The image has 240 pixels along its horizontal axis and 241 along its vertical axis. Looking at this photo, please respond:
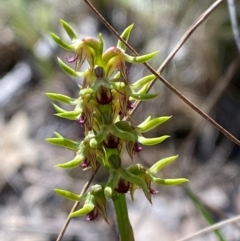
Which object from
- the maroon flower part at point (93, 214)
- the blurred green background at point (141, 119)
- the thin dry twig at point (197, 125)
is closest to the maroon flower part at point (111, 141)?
the maroon flower part at point (93, 214)

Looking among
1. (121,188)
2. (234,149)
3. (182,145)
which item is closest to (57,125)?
(182,145)

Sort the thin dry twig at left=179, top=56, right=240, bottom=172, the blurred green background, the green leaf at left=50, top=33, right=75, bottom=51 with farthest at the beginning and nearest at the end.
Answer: the thin dry twig at left=179, top=56, right=240, bottom=172 → the blurred green background → the green leaf at left=50, top=33, right=75, bottom=51

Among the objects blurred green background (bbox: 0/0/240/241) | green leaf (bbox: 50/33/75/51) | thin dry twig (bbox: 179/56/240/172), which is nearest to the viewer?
green leaf (bbox: 50/33/75/51)

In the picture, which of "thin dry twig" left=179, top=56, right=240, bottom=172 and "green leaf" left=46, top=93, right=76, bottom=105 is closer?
"green leaf" left=46, top=93, right=76, bottom=105

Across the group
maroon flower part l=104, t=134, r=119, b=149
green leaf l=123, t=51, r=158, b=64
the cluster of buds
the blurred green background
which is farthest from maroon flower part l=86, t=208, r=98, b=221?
the blurred green background

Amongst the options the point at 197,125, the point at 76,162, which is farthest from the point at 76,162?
the point at 197,125

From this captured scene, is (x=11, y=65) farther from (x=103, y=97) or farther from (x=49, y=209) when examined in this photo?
(x=103, y=97)

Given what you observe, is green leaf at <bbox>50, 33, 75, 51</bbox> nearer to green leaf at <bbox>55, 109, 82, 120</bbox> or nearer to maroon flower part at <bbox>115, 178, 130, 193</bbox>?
green leaf at <bbox>55, 109, 82, 120</bbox>
